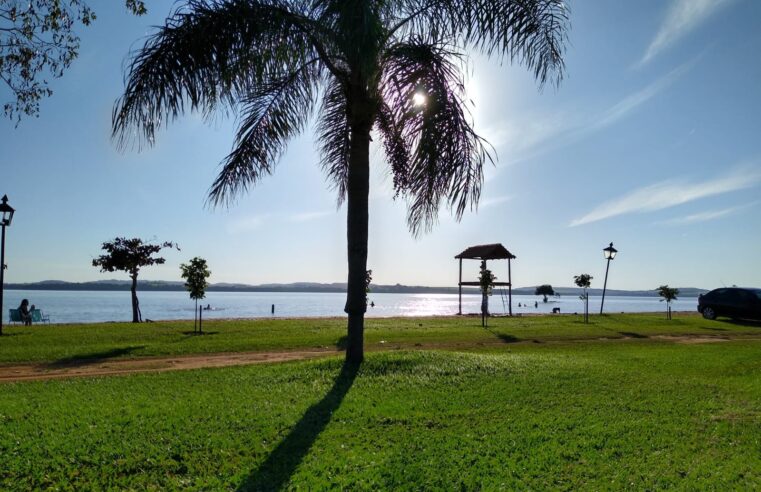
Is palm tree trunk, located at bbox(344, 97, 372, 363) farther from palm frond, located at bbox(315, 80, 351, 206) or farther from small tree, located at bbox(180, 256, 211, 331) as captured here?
small tree, located at bbox(180, 256, 211, 331)

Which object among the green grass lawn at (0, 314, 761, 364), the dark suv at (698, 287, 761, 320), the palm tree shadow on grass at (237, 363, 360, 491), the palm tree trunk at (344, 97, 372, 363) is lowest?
the green grass lawn at (0, 314, 761, 364)

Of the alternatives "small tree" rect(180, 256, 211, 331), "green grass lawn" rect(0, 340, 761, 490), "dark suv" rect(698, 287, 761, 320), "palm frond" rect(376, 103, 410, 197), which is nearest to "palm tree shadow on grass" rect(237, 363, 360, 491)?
"green grass lawn" rect(0, 340, 761, 490)

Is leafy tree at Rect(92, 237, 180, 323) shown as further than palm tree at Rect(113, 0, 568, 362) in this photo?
Yes

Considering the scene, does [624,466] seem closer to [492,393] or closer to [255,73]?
[492,393]

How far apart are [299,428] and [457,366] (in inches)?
193

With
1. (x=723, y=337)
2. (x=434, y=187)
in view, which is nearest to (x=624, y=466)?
(x=434, y=187)

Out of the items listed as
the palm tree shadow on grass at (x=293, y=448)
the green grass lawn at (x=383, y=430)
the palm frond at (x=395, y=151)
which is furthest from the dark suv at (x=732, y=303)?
the palm tree shadow on grass at (x=293, y=448)

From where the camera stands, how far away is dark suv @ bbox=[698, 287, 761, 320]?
93.2 feet

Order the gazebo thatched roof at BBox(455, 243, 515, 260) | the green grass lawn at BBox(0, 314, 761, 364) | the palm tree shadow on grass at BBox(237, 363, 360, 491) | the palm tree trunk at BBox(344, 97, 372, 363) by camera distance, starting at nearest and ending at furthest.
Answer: the palm tree shadow on grass at BBox(237, 363, 360, 491) → the palm tree trunk at BBox(344, 97, 372, 363) → the green grass lawn at BBox(0, 314, 761, 364) → the gazebo thatched roof at BBox(455, 243, 515, 260)

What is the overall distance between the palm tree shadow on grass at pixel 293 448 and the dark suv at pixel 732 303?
2961cm

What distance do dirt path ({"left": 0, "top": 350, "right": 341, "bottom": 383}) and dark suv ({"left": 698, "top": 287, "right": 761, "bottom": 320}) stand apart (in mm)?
26136

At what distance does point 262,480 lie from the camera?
15.2 ft

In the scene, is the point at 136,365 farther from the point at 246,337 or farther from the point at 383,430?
the point at 383,430

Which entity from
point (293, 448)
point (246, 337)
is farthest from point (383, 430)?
point (246, 337)
